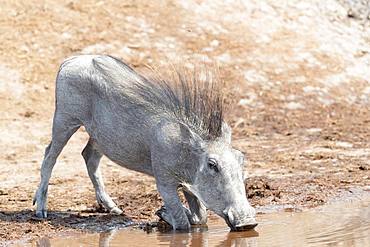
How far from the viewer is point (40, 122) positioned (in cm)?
1485

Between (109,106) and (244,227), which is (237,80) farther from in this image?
(244,227)

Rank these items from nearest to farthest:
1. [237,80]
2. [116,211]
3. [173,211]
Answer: [173,211] → [116,211] → [237,80]

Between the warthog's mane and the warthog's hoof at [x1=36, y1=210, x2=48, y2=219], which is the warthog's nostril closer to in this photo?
the warthog's mane

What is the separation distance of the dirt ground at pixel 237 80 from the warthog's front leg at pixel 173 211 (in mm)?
1316

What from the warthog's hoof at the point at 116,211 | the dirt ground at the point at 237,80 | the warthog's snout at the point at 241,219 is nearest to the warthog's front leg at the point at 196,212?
the warthog's snout at the point at 241,219

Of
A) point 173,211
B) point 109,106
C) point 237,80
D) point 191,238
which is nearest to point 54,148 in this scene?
point 109,106

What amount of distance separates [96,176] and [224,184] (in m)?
2.15

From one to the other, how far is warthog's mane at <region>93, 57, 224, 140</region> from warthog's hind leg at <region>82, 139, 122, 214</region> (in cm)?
102

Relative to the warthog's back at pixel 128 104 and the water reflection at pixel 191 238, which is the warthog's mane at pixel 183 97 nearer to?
the warthog's back at pixel 128 104

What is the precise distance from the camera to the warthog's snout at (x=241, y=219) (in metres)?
8.20

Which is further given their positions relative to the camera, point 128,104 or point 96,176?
point 96,176

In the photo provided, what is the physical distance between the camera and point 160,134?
29.5 ft

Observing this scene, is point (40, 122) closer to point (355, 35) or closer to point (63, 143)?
point (63, 143)

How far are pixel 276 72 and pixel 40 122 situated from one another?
168 inches
